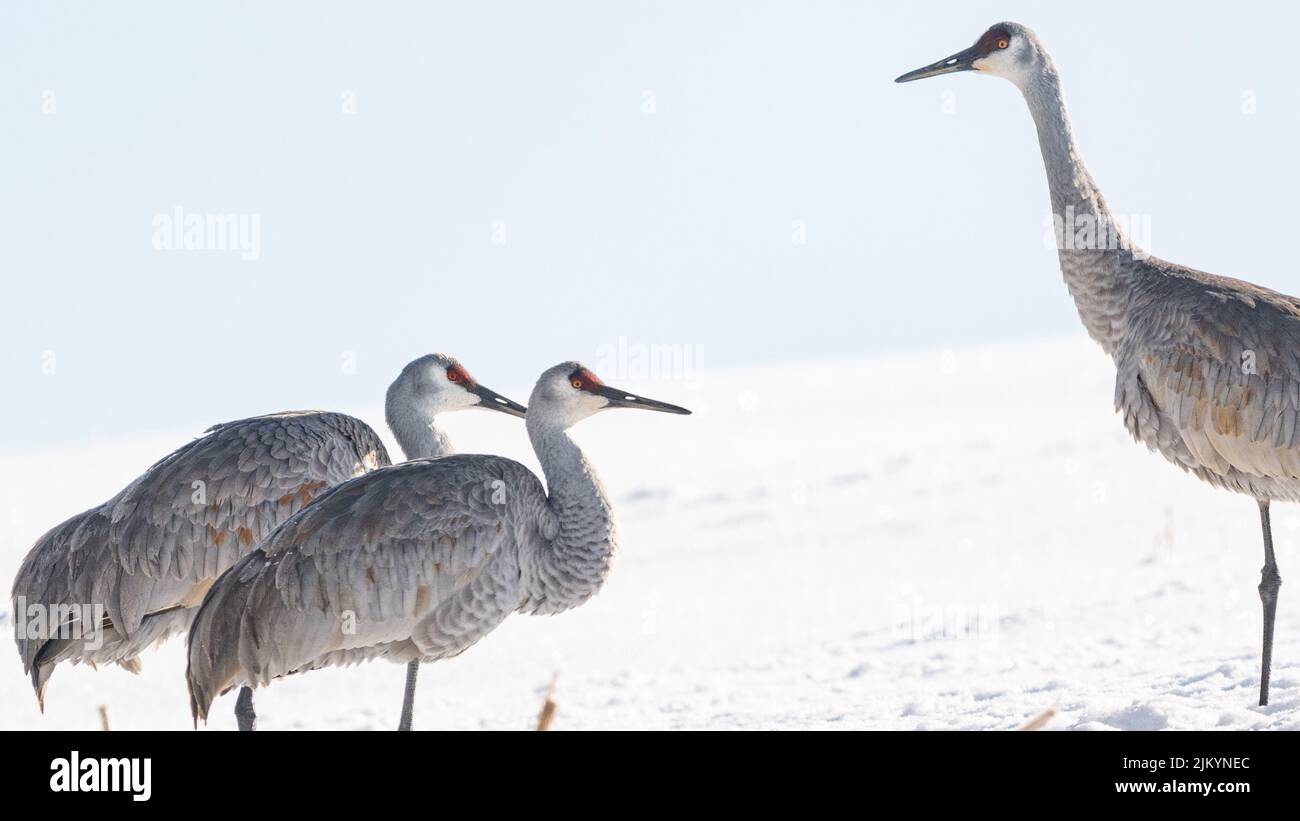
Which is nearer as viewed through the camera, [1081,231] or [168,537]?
[168,537]

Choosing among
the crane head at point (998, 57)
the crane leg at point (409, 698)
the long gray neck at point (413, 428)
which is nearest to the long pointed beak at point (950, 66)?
the crane head at point (998, 57)

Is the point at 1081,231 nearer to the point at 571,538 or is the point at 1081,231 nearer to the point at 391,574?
the point at 571,538

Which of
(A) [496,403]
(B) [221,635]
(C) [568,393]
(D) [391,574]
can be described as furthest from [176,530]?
(C) [568,393]

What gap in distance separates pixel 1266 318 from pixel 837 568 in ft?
28.4

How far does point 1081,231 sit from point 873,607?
6104 millimetres

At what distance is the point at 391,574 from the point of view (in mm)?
5859

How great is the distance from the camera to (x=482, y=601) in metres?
6.00

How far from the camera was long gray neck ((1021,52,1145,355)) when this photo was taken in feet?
22.8

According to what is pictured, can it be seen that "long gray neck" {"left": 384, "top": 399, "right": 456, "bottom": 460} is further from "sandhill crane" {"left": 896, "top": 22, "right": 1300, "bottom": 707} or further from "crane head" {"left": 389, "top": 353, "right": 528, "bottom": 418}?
"sandhill crane" {"left": 896, "top": 22, "right": 1300, "bottom": 707}

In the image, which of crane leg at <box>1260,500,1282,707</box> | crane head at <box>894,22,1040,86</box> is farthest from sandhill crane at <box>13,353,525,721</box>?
crane leg at <box>1260,500,1282,707</box>

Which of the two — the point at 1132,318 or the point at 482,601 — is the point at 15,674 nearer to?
the point at 482,601

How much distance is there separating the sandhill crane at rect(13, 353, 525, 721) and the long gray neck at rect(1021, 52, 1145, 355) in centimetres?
341

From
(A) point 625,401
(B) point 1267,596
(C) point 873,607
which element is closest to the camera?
(B) point 1267,596
